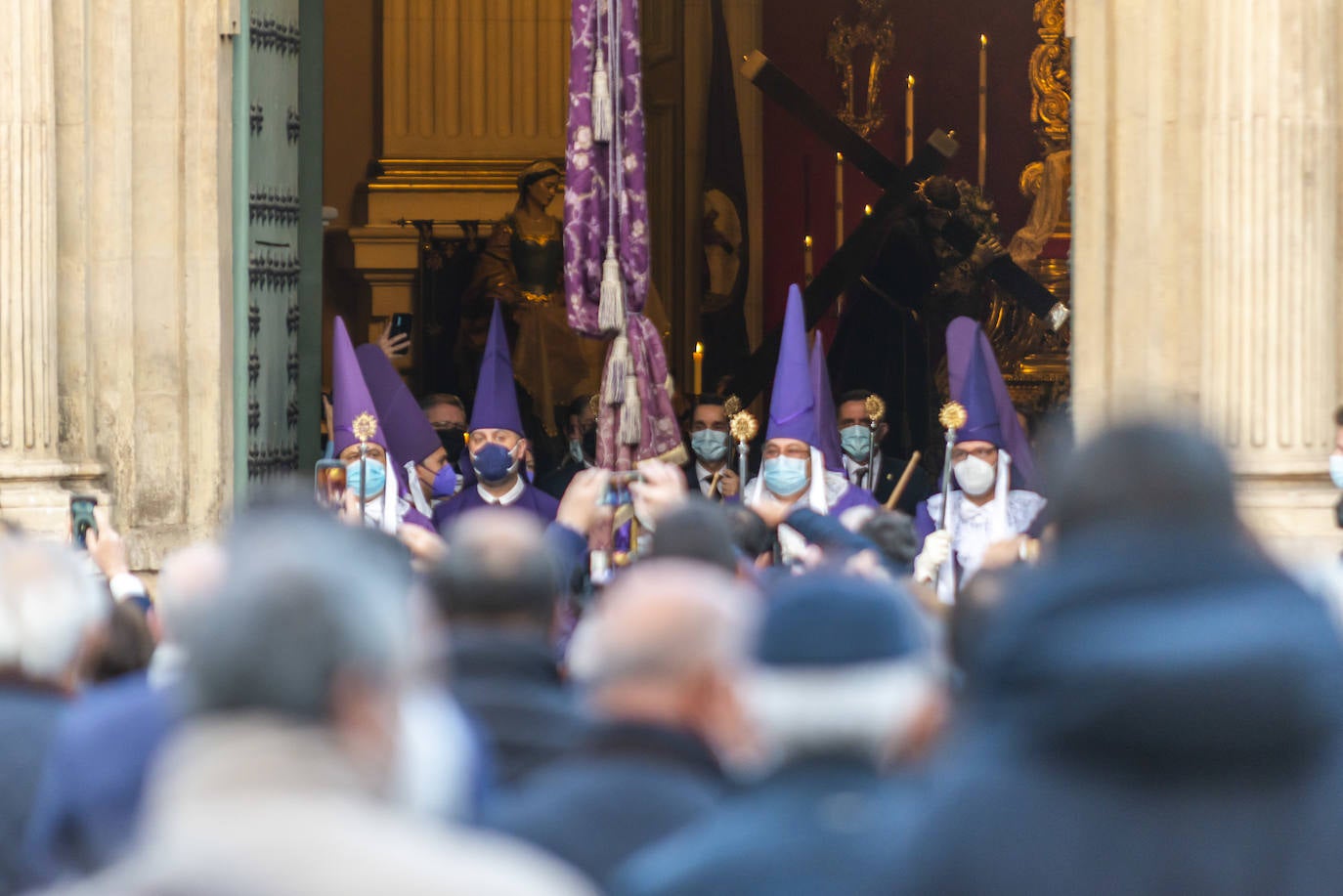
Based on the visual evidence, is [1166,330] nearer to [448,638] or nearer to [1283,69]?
[1283,69]

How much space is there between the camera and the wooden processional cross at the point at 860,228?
39.9 ft

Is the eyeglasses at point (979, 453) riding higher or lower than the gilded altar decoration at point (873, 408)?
lower

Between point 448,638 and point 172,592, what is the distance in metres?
0.65

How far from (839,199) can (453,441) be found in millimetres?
5215

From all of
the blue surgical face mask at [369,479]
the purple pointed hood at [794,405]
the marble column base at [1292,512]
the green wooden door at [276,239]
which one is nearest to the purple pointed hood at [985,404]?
the purple pointed hood at [794,405]

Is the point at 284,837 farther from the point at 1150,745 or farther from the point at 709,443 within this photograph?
the point at 709,443

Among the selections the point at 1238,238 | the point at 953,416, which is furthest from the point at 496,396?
the point at 1238,238

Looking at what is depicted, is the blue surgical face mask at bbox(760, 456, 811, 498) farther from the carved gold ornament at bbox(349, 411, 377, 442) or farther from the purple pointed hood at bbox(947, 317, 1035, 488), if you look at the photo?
the carved gold ornament at bbox(349, 411, 377, 442)

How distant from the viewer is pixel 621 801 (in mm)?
2977

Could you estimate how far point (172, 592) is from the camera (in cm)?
399

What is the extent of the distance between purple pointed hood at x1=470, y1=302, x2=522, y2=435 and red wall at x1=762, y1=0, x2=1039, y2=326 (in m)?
6.02

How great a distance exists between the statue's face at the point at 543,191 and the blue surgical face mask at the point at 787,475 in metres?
5.14

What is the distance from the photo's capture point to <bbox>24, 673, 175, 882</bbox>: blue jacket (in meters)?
3.27

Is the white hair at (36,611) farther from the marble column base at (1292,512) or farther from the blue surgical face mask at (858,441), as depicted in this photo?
the blue surgical face mask at (858,441)
